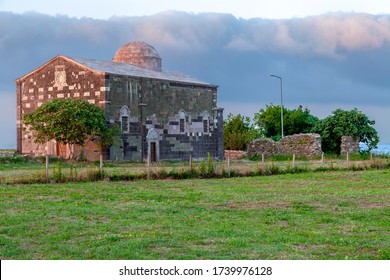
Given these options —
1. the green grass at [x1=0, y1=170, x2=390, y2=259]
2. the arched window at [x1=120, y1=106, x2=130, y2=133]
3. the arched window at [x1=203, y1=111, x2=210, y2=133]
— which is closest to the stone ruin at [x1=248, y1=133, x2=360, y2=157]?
the arched window at [x1=203, y1=111, x2=210, y2=133]

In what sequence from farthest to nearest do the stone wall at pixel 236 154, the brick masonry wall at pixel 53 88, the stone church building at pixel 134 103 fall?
the stone wall at pixel 236 154 < the stone church building at pixel 134 103 < the brick masonry wall at pixel 53 88

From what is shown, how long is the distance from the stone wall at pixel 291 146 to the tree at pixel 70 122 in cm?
1723

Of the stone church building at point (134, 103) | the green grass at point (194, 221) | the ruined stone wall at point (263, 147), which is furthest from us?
the ruined stone wall at point (263, 147)

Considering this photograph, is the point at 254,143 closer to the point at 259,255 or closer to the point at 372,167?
the point at 372,167

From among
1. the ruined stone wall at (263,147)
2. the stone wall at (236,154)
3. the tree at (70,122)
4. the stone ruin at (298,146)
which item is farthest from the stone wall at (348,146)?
the tree at (70,122)

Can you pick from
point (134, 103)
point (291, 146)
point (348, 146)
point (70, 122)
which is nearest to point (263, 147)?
point (291, 146)

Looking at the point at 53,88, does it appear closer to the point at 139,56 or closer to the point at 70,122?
the point at 70,122

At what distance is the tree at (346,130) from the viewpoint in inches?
2288

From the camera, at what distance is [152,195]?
21.1 metres

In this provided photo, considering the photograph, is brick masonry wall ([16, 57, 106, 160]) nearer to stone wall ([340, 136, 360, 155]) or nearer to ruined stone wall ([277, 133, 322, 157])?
ruined stone wall ([277, 133, 322, 157])

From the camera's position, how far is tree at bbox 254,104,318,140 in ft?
224

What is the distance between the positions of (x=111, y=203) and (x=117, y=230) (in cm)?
522

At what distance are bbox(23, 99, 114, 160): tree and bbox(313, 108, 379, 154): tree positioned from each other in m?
23.6

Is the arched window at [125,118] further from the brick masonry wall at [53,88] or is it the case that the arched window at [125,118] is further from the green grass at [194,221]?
the green grass at [194,221]
